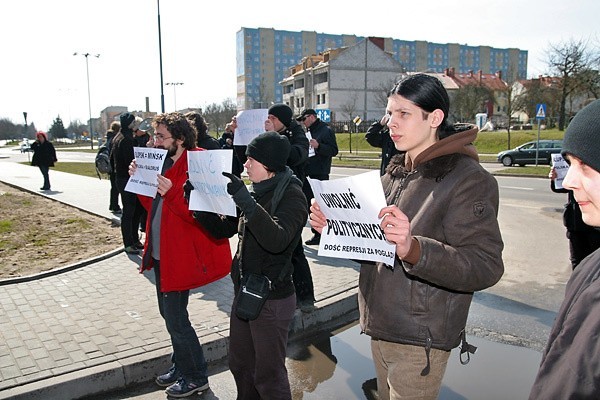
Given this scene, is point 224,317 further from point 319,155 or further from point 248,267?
point 319,155

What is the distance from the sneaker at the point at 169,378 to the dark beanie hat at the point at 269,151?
2067 mm

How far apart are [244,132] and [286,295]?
3.78 m

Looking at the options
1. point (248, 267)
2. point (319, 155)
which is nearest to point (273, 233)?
point (248, 267)

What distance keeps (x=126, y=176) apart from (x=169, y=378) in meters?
4.75

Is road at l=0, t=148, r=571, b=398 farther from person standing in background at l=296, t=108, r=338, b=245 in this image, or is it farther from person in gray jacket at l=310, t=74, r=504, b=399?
person standing in background at l=296, t=108, r=338, b=245

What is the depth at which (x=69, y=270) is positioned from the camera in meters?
7.14

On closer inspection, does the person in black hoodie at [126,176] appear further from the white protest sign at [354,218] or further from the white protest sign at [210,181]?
the white protest sign at [354,218]

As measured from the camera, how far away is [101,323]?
5055 millimetres

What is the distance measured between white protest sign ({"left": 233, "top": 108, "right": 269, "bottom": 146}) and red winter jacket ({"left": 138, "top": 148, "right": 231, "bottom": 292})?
2747 millimetres

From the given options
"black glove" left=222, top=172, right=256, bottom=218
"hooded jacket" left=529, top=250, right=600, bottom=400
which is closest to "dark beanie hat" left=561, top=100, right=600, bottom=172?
"hooded jacket" left=529, top=250, right=600, bottom=400

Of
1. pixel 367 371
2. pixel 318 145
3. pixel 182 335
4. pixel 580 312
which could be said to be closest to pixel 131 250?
pixel 318 145

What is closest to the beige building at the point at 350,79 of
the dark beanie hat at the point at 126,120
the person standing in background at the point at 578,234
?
the dark beanie hat at the point at 126,120

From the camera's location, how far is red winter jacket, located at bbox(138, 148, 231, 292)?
141 inches

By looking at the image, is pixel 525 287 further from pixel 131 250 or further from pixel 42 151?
pixel 42 151
